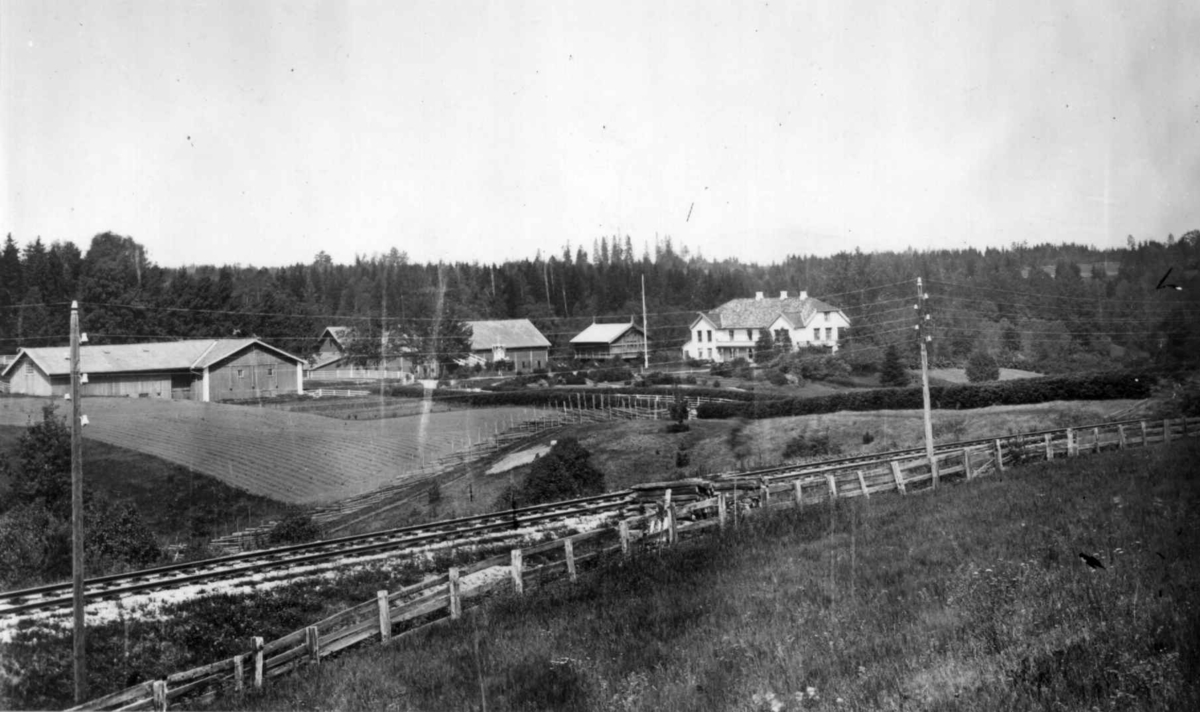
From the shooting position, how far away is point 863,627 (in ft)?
31.1

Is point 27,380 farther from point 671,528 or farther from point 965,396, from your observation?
point 965,396

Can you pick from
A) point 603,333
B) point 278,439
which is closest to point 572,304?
point 603,333

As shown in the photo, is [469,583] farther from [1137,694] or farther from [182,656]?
[1137,694]

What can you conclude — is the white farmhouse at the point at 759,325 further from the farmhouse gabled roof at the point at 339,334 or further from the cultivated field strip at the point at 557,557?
the cultivated field strip at the point at 557,557

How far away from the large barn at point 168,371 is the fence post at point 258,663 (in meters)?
35.1

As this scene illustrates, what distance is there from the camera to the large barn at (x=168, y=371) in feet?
134

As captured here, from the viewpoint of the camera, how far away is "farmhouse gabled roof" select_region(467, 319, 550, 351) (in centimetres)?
6384

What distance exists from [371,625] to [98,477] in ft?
89.4

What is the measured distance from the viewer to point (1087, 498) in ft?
47.3

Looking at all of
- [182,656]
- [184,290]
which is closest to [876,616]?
[182,656]

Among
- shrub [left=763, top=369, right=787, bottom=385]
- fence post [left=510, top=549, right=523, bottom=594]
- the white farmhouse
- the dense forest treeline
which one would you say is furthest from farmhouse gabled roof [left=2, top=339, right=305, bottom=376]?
the white farmhouse

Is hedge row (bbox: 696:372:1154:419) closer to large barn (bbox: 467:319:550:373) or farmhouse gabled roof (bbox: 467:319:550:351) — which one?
large barn (bbox: 467:319:550:373)

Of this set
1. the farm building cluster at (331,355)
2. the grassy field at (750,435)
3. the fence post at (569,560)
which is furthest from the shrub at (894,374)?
the fence post at (569,560)

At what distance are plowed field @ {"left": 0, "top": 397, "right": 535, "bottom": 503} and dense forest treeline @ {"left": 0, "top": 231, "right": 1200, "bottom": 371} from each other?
9.41m
